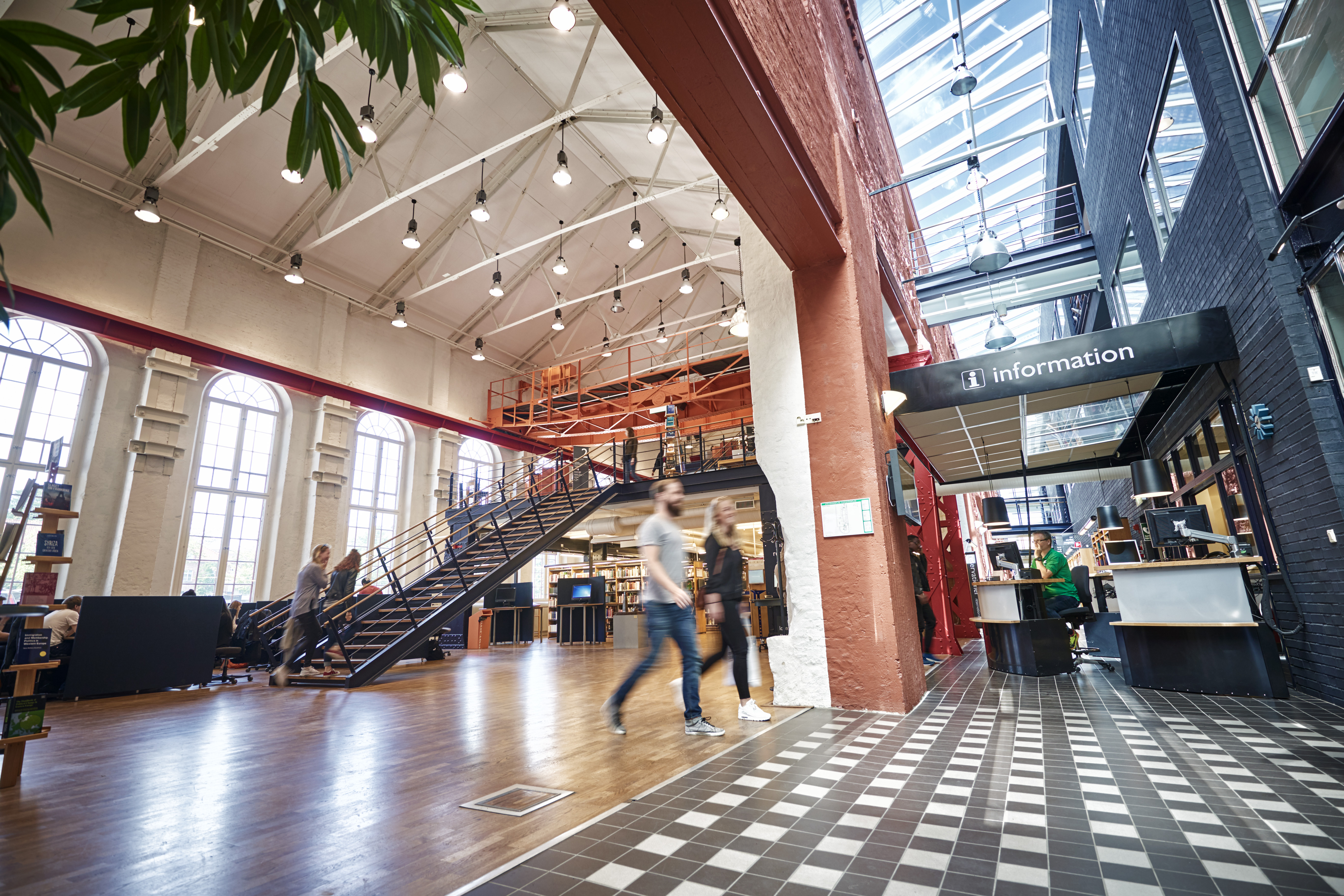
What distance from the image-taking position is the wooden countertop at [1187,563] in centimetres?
504

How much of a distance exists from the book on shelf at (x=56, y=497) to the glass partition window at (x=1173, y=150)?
10.3 meters

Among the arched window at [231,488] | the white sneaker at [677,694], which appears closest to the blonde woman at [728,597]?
the white sneaker at [677,694]

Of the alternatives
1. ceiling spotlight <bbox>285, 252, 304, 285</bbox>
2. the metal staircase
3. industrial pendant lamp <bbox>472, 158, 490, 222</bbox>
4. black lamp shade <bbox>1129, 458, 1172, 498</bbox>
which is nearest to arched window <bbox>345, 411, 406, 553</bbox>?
the metal staircase

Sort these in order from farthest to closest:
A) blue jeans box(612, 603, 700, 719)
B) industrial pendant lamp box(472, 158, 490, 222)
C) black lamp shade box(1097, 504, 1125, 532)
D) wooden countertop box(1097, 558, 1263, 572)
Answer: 1. black lamp shade box(1097, 504, 1125, 532)
2. industrial pendant lamp box(472, 158, 490, 222)
3. wooden countertop box(1097, 558, 1263, 572)
4. blue jeans box(612, 603, 700, 719)

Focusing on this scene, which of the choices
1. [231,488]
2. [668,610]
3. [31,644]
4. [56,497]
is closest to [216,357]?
[231,488]

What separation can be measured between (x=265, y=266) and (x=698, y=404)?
36.9 feet

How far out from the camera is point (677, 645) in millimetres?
4000

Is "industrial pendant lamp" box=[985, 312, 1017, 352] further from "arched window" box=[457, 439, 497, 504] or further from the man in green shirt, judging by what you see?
"arched window" box=[457, 439, 497, 504]

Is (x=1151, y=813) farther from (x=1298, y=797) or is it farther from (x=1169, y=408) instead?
(x=1169, y=408)

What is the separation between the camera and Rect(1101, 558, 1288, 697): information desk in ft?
16.4

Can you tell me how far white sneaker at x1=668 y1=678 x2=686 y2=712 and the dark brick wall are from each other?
4727 mm

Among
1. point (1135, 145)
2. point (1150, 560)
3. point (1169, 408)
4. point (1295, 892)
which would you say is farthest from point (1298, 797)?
point (1135, 145)

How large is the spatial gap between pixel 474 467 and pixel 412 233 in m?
8.20

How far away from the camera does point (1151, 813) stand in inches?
98.0
